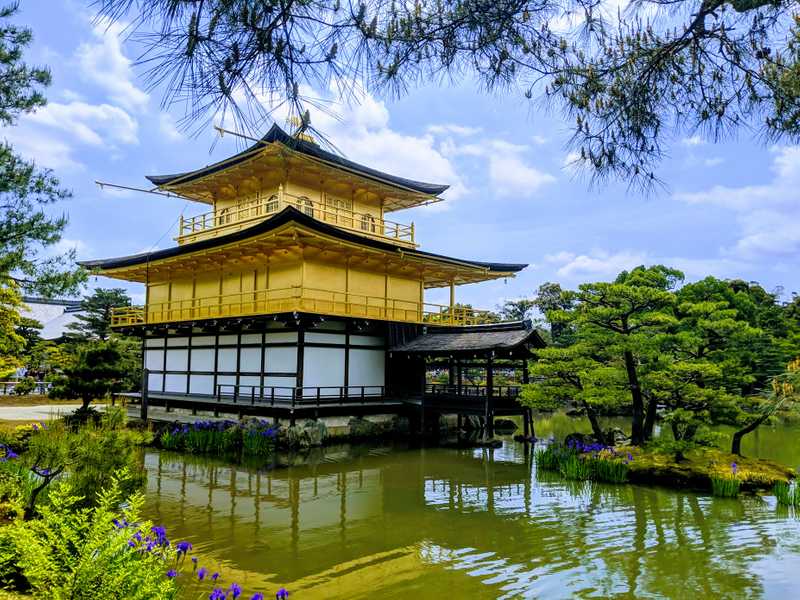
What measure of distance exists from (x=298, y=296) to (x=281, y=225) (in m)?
2.32

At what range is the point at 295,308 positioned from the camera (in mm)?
16438

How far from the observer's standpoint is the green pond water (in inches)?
242

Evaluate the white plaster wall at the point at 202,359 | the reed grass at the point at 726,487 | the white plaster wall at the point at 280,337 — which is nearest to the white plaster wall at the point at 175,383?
the white plaster wall at the point at 202,359

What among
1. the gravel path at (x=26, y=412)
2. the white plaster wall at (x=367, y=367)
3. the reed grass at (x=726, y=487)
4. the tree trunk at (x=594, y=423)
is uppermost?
the white plaster wall at (x=367, y=367)

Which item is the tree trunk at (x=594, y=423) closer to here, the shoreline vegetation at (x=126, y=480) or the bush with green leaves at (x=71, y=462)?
the shoreline vegetation at (x=126, y=480)

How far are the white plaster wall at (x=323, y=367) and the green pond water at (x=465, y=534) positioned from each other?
4.66m

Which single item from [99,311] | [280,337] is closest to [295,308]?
[280,337]

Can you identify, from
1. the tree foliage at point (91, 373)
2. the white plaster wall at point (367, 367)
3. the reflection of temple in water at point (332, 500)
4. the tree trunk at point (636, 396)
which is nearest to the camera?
the reflection of temple in water at point (332, 500)

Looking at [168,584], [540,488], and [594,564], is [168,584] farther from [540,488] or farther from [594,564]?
[540,488]

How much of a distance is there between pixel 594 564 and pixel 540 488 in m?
4.48

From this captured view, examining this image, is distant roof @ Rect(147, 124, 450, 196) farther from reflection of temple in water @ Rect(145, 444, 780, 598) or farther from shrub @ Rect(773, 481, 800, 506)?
shrub @ Rect(773, 481, 800, 506)

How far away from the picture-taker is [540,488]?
11.2 meters

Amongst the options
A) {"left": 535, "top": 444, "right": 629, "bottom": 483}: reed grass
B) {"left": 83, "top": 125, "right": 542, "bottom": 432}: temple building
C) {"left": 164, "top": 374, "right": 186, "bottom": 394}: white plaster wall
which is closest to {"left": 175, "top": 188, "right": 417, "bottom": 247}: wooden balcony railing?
{"left": 83, "top": 125, "right": 542, "bottom": 432}: temple building

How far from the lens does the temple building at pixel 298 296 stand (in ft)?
57.2
